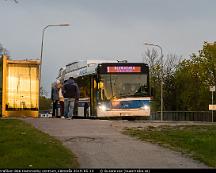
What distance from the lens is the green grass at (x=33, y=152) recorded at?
35.2 ft

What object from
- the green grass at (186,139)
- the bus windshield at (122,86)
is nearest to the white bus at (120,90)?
the bus windshield at (122,86)

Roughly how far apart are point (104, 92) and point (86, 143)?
56.7 ft

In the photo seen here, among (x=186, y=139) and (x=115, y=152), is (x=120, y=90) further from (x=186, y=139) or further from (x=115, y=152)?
(x=115, y=152)

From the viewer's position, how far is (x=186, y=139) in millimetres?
16094

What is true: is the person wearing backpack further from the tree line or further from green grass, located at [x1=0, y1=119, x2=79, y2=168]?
the tree line

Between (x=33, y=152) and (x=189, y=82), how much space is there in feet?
204

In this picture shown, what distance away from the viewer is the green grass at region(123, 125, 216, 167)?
1338 cm

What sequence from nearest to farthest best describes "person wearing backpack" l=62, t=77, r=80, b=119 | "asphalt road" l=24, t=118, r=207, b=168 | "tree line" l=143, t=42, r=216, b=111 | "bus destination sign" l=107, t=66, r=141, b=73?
"asphalt road" l=24, t=118, r=207, b=168 → "person wearing backpack" l=62, t=77, r=80, b=119 → "bus destination sign" l=107, t=66, r=141, b=73 → "tree line" l=143, t=42, r=216, b=111

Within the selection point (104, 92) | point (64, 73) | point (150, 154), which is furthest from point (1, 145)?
point (64, 73)

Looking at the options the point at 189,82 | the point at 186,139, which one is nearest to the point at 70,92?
the point at 186,139

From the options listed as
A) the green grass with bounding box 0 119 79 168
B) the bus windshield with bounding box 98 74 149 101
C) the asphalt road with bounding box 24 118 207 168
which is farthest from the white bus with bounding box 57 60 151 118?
the green grass with bounding box 0 119 79 168

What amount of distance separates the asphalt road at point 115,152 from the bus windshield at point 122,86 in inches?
557

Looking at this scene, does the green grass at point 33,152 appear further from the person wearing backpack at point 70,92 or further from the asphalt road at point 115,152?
the person wearing backpack at point 70,92

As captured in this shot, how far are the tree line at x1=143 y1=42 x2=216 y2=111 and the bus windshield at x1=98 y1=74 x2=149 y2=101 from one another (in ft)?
125
